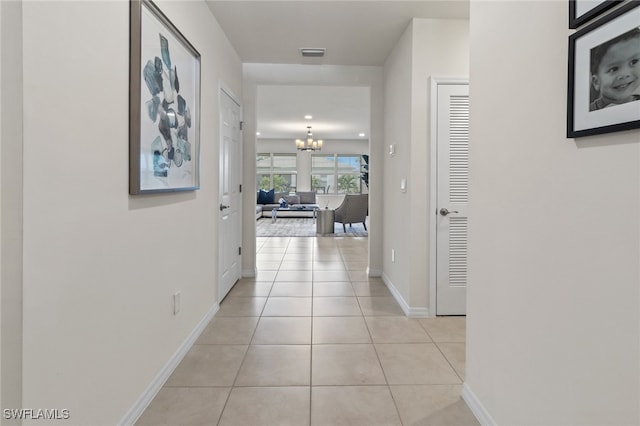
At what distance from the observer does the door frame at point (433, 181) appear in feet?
9.68

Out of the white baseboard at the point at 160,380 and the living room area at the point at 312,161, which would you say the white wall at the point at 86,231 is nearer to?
the white baseboard at the point at 160,380

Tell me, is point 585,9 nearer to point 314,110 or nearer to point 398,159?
point 398,159

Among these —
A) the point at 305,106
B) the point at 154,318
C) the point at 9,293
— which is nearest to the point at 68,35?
the point at 9,293

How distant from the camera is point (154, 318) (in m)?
1.88

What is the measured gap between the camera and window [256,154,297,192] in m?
12.3

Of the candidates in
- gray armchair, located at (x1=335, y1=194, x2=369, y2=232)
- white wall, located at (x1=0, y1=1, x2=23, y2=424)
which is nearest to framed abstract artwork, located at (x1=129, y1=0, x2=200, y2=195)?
white wall, located at (x1=0, y1=1, x2=23, y2=424)

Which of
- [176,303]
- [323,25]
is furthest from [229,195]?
[323,25]

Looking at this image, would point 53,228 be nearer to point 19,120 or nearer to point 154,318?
point 19,120

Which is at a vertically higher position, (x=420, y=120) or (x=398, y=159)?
(x=420, y=120)

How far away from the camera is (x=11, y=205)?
99cm

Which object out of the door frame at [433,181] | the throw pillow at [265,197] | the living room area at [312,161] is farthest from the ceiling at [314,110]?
the door frame at [433,181]

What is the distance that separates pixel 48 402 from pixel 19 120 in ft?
2.80

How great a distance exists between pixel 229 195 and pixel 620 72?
317 centimetres

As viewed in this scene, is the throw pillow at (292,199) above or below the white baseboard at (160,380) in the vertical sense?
above
